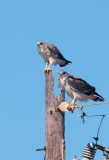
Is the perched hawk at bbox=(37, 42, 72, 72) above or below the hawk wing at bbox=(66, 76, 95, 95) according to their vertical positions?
above

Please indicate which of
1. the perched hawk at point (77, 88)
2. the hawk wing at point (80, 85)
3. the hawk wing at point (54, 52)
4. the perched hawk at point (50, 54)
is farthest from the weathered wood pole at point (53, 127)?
the hawk wing at point (54, 52)

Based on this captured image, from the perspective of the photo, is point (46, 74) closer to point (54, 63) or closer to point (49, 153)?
point (49, 153)

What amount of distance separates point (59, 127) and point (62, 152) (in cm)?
36

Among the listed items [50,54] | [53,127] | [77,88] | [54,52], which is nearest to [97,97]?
[77,88]

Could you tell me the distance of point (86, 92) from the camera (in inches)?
435

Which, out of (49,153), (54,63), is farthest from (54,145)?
(54,63)

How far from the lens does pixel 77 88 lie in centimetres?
1139

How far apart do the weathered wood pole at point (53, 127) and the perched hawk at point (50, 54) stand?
7179 mm

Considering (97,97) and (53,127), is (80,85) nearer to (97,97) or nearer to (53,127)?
(97,97)

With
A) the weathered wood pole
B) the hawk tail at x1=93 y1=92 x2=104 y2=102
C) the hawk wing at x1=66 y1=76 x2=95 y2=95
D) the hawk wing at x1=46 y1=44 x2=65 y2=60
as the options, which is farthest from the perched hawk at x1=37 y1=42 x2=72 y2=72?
the weathered wood pole

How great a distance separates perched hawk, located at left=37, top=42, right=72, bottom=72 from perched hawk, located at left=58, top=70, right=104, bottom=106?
13.4 ft

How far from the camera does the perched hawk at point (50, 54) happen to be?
53.9 feet

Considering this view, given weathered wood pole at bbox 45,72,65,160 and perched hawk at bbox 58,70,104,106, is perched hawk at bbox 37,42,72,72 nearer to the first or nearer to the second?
perched hawk at bbox 58,70,104,106

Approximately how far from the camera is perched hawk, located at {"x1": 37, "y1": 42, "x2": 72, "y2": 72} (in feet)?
→ 53.9
